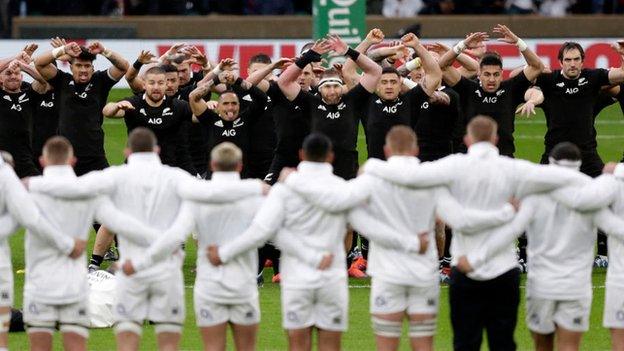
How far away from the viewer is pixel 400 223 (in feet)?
41.7

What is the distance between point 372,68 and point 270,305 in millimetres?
2794

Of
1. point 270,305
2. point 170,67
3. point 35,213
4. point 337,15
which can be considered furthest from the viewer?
point 337,15

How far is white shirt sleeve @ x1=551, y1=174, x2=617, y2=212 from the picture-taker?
12594 millimetres

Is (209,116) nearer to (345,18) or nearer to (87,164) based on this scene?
(87,164)

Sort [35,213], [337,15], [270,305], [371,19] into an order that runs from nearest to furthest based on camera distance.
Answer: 1. [35,213]
2. [270,305]
3. [337,15]
4. [371,19]

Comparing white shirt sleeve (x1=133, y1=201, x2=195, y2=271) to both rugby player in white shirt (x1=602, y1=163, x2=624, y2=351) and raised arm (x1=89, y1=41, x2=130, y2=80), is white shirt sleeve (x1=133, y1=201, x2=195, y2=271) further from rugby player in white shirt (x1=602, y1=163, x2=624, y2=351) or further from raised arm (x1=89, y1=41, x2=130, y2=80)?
raised arm (x1=89, y1=41, x2=130, y2=80)

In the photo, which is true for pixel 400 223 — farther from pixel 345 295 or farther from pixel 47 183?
pixel 47 183

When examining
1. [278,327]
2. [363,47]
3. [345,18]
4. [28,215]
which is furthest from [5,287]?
[345,18]

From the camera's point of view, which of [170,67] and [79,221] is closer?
[79,221]

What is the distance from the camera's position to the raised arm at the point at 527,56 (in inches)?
707

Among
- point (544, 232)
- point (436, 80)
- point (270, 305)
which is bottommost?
point (270, 305)

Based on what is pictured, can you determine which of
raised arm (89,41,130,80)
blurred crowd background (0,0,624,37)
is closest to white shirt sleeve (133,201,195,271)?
raised arm (89,41,130,80)

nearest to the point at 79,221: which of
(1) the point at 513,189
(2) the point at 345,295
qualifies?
(2) the point at 345,295

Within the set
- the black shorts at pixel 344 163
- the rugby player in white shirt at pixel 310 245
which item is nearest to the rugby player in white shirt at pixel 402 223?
the rugby player in white shirt at pixel 310 245
